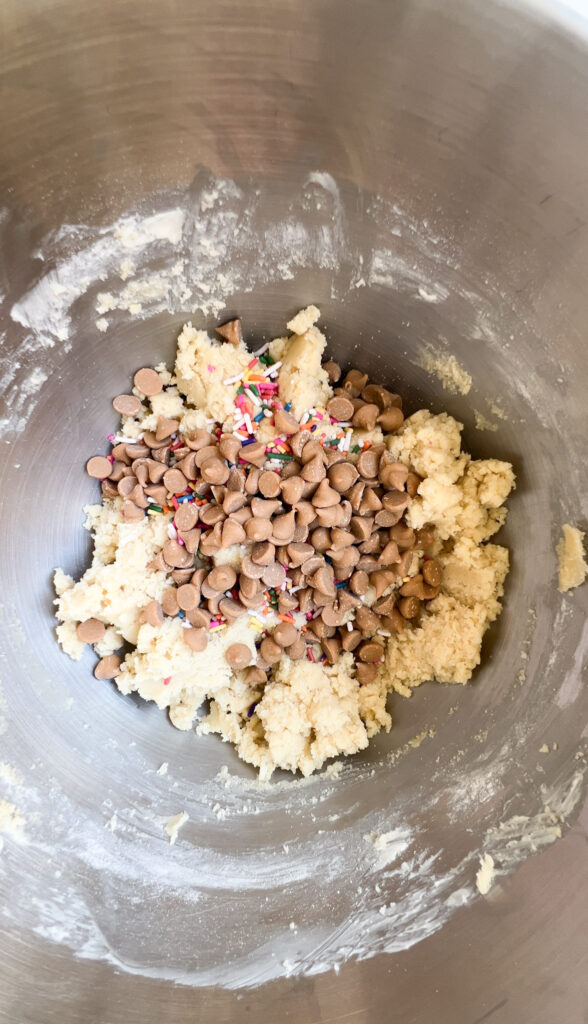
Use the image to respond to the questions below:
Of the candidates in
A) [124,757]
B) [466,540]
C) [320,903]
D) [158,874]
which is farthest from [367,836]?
[466,540]

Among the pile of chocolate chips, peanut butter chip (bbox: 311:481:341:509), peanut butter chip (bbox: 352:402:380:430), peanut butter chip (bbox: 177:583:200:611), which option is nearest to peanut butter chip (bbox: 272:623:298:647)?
the pile of chocolate chips

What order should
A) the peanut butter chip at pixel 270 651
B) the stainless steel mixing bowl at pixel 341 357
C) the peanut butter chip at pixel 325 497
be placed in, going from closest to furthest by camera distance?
the stainless steel mixing bowl at pixel 341 357 → the peanut butter chip at pixel 325 497 → the peanut butter chip at pixel 270 651

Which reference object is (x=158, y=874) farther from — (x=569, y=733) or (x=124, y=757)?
(x=569, y=733)

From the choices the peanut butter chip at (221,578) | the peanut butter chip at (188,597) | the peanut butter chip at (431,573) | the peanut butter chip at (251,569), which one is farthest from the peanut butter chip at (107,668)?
the peanut butter chip at (431,573)

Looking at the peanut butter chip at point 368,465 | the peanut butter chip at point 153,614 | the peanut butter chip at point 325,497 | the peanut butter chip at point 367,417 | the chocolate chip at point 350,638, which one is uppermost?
the peanut butter chip at point 367,417

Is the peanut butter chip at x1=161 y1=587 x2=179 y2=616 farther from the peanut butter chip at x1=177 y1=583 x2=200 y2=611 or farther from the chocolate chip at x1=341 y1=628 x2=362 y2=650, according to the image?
the chocolate chip at x1=341 y1=628 x2=362 y2=650

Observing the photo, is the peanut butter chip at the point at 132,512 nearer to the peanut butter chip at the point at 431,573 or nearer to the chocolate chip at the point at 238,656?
the chocolate chip at the point at 238,656
